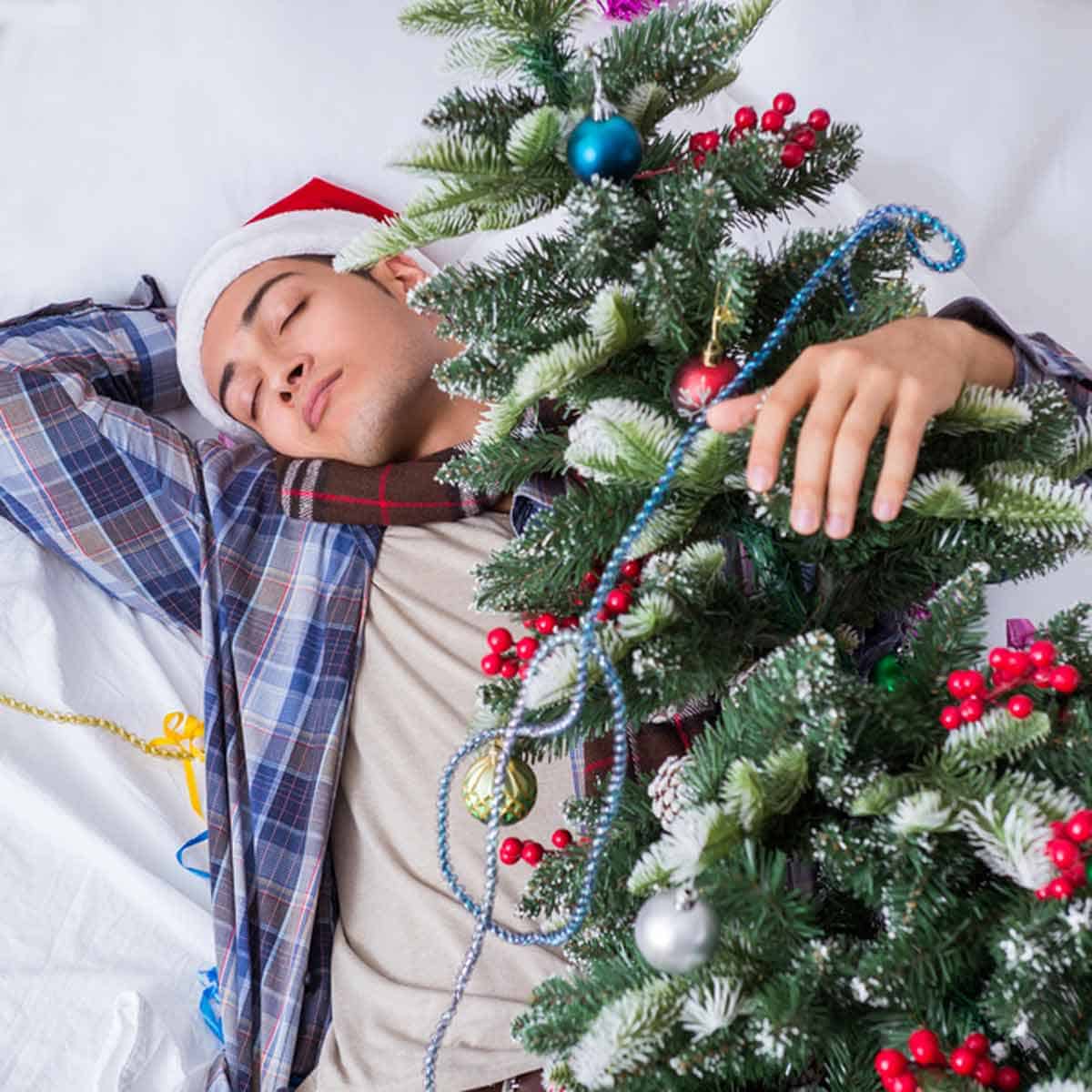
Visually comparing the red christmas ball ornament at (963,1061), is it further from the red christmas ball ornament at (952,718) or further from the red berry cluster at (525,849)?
the red berry cluster at (525,849)

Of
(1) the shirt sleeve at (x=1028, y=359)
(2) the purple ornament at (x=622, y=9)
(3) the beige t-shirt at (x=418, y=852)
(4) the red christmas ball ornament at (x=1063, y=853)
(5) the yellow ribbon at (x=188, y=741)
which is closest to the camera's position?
(4) the red christmas ball ornament at (x=1063, y=853)

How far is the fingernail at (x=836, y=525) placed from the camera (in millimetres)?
539

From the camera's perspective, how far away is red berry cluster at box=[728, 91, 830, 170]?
2.01ft

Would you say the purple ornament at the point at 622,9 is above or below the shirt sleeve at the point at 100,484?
above

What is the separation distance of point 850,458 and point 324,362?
0.77 meters

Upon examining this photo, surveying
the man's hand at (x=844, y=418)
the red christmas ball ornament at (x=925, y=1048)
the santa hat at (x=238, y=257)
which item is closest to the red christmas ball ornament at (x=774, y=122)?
the man's hand at (x=844, y=418)

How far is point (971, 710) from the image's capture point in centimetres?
52

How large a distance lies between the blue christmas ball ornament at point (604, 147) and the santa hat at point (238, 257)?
724mm

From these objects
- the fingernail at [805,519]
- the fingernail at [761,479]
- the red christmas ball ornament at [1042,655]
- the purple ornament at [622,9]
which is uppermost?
the purple ornament at [622,9]

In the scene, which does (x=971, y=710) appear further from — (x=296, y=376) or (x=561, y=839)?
(x=296, y=376)

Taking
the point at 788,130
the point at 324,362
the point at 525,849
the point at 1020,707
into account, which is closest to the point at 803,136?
the point at 788,130

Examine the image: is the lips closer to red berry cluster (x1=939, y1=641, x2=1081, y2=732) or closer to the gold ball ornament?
the gold ball ornament

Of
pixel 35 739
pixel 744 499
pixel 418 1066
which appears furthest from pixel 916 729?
pixel 35 739

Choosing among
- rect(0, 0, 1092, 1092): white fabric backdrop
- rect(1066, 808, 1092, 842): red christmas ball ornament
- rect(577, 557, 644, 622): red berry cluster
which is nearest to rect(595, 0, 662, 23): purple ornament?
rect(0, 0, 1092, 1092): white fabric backdrop
